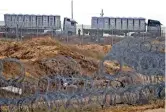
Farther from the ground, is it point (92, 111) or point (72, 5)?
point (72, 5)

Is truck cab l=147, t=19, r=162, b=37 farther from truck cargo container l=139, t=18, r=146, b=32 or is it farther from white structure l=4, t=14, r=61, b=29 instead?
white structure l=4, t=14, r=61, b=29

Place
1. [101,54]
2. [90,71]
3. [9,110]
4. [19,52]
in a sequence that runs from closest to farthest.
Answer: [9,110] < [90,71] < [19,52] < [101,54]

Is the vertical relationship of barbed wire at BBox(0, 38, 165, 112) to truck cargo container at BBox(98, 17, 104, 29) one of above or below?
below

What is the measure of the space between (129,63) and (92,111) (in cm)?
806

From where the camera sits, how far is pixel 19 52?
94.3 ft

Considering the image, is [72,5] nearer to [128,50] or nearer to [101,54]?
[101,54]

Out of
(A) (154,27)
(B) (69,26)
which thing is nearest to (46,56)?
(B) (69,26)

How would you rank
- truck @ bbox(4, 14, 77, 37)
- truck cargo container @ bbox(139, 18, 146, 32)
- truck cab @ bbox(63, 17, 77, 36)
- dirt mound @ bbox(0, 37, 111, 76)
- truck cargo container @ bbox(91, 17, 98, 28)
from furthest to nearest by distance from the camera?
truck cargo container @ bbox(91, 17, 98, 28) < truck cargo container @ bbox(139, 18, 146, 32) < truck cab @ bbox(63, 17, 77, 36) < truck @ bbox(4, 14, 77, 37) < dirt mound @ bbox(0, 37, 111, 76)

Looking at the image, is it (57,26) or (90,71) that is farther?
(57,26)

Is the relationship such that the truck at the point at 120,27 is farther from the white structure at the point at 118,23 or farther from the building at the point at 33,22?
the building at the point at 33,22

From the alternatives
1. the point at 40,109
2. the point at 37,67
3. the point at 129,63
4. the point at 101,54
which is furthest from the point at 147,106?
the point at 101,54

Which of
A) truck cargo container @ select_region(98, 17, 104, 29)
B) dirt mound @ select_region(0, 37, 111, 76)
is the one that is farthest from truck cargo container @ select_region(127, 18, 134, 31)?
dirt mound @ select_region(0, 37, 111, 76)

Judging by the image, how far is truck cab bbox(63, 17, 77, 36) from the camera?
4494 centimetres

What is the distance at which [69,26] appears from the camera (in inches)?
1805
